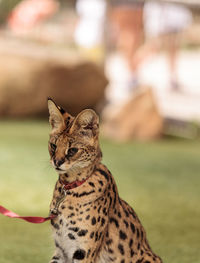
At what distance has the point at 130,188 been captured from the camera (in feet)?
12.2

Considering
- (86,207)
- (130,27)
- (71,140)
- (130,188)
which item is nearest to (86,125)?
(71,140)

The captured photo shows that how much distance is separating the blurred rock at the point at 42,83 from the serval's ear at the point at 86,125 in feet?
14.8

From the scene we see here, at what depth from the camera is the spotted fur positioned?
159 cm

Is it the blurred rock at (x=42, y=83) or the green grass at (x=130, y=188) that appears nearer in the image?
the green grass at (x=130, y=188)

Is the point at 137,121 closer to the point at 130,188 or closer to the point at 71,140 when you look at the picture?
the point at 130,188

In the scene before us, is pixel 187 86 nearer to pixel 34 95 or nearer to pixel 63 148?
pixel 34 95

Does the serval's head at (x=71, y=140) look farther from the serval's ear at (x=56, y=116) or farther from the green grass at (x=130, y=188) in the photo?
the green grass at (x=130, y=188)

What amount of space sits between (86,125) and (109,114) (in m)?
3.96

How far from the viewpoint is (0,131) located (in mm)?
5359

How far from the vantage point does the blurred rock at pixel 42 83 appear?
6.07 meters

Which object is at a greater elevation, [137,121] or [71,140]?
[71,140]

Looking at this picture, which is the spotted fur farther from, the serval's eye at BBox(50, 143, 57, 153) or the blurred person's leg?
the blurred person's leg

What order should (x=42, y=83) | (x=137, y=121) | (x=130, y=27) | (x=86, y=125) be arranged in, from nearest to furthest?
(x=86, y=125) → (x=137, y=121) → (x=42, y=83) → (x=130, y=27)

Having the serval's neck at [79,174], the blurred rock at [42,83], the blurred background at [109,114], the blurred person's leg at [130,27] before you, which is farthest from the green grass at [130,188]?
the blurred person's leg at [130,27]
